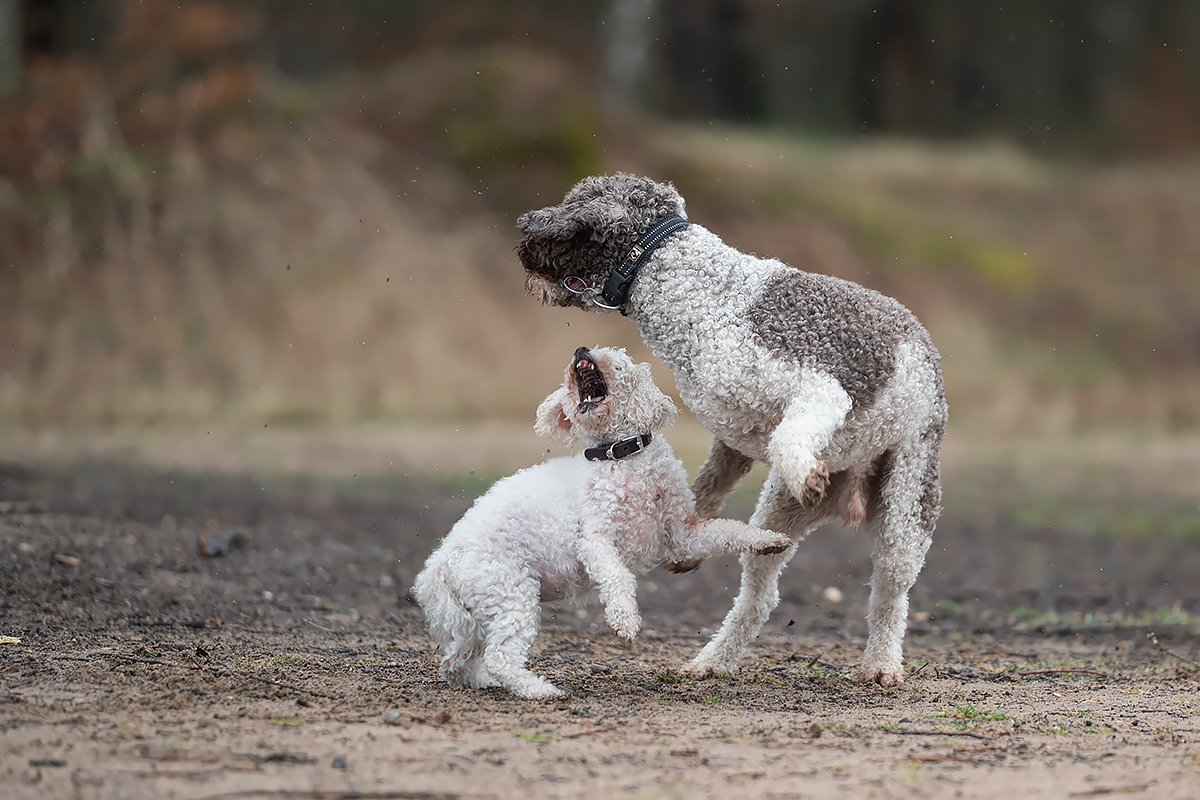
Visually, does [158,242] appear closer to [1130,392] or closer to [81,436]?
[81,436]

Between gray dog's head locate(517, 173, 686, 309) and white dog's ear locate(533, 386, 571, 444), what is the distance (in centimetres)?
42

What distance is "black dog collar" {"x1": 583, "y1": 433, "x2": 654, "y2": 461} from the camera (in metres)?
4.56

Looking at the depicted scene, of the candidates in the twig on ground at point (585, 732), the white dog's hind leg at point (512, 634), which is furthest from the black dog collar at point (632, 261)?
the twig on ground at point (585, 732)

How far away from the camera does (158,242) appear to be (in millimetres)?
16641

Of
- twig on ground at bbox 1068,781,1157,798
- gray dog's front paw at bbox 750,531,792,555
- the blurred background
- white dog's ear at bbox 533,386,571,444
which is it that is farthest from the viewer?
the blurred background

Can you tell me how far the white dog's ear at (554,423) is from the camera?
4738 millimetres

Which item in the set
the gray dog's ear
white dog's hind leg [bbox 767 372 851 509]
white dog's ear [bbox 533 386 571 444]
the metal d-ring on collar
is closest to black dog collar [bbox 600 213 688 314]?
the metal d-ring on collar

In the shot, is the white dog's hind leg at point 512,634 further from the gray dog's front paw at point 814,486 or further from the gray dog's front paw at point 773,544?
the gray dog's front paw at point 814,486

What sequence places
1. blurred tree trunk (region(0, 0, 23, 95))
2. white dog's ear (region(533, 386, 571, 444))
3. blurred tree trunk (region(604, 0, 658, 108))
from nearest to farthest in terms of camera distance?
1. white dog's ear (region(533, 386, 571, 444))
2. blurred tree trunk (region(0, 0, 23, 95))
3. blurred tree trunk (region(604, 0, 658, 108))

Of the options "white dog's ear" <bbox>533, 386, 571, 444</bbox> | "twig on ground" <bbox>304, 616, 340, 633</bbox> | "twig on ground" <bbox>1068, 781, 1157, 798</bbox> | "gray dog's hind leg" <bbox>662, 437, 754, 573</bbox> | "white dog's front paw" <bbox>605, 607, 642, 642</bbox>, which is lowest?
"twig on ground" <bbox>304, 616, 340, 633</bbox>

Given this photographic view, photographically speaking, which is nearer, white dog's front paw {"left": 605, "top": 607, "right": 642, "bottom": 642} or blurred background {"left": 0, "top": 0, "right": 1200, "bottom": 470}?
white dog's front paw {"left": 605, "top": 607, "right": 642, "bottom": 642}

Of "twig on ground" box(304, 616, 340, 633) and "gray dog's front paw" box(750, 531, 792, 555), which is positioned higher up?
"gray dog's front paw" box(750, 531, 792, 555)

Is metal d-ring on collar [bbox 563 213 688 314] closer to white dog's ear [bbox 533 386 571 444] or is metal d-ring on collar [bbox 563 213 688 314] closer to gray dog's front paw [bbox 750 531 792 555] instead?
white dog's ear [bbox 533 386 571 444]

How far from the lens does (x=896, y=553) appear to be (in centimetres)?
506
